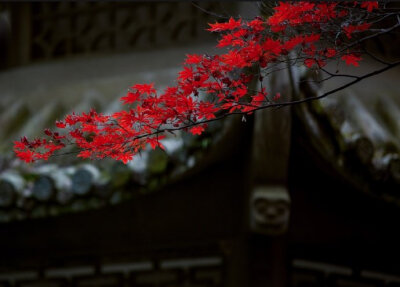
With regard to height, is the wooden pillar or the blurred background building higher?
the wooden pillar

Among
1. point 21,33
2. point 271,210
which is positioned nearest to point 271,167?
point 271,210

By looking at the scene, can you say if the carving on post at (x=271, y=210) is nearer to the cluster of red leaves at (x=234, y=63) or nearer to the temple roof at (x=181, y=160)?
the temple roof at (x=181, y=160)

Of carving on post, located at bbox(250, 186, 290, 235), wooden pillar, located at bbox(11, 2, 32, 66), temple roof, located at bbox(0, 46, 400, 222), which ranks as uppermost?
wooden pillar, located at bbox(11, 2, 32, 66)

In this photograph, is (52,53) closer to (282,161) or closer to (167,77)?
(167,77)

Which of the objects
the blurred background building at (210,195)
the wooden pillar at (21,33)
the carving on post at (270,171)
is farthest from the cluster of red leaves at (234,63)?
the wooden pillar at (21,33)

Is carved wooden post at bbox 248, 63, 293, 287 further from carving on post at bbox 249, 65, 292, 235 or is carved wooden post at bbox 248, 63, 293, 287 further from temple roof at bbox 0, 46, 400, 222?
temple roof at bbox 0, 46, 400, 222

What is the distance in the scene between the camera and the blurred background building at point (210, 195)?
14.4 feet

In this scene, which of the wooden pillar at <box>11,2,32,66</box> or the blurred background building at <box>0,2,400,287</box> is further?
the wooden pillar at <box>11,2,32,66</box>

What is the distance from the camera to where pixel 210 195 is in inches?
193

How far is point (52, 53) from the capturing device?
21.3 ft

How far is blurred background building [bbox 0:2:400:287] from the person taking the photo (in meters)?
4.39

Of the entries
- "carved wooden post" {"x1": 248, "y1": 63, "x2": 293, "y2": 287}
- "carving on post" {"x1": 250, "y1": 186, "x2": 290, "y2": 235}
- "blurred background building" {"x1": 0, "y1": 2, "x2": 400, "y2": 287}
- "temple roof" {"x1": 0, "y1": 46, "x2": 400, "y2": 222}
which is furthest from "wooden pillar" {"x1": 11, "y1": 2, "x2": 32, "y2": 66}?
"carving on post" {"x1": 250, "y1": 186, "x2": 290, "y2": 235}

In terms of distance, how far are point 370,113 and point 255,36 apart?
130 inches

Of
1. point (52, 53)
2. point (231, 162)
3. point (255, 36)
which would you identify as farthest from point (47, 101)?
point (255, 36)
